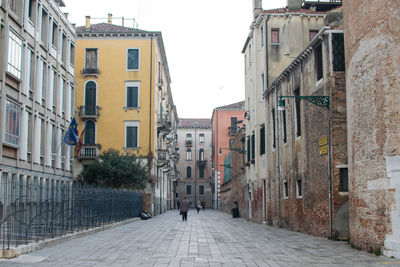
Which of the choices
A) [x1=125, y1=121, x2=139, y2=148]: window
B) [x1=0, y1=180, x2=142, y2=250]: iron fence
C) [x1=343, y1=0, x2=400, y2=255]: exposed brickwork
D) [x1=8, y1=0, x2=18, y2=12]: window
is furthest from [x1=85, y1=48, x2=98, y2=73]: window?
[x1=343, y1=0, x2=400, y2=255]: exposed brickwork

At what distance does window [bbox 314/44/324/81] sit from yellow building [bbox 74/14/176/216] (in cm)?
2414

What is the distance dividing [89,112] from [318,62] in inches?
1028

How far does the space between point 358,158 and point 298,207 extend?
8.32 meters

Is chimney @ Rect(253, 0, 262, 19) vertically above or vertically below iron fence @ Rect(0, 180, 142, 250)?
above

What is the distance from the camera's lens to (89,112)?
41.6 metres

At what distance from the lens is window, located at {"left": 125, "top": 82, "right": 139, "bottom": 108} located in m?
42.3

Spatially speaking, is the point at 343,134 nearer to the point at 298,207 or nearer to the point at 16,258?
the point at 298,207

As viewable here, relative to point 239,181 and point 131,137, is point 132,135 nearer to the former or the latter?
point 131,137

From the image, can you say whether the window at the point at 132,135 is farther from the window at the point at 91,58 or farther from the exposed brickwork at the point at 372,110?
the exposed brickwork at the point at 372,110

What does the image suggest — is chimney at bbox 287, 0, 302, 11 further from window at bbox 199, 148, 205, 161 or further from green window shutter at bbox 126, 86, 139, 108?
window at bbox 199, 148, 205, 161

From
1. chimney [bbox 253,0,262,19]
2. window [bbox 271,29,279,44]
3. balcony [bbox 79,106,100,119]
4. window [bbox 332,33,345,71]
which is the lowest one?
window [bbox 332,33,345,71]

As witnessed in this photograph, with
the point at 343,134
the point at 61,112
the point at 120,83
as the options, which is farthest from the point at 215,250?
the point at 120,83

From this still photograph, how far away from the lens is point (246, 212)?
123 ft

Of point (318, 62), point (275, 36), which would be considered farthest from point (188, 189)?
point (318, 62)
